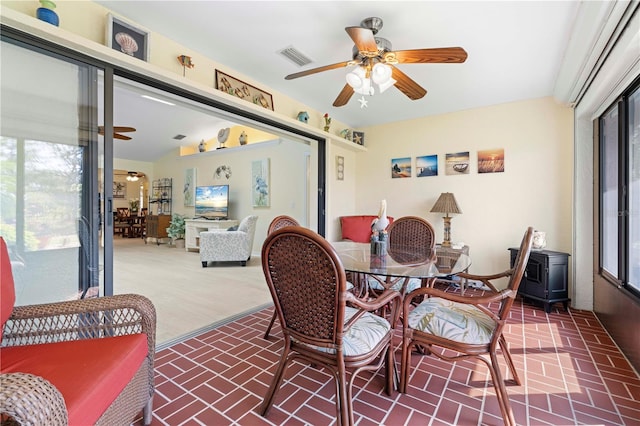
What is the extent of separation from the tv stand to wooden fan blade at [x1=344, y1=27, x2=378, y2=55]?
546 cm

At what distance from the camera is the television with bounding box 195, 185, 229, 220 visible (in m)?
6.91

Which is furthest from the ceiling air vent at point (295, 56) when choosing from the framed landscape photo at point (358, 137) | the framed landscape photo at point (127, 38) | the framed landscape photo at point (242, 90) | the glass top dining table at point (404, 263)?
the framed landscape photo at point (358, 137)

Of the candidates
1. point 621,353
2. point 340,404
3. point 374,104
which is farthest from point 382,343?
point 374,104

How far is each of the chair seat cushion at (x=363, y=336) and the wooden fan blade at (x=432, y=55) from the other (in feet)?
5.65

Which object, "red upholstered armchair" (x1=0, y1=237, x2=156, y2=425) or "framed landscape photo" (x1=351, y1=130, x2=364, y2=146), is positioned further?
"framed landscape photo" (x1=351, y1=130, x2=364, y2=146)

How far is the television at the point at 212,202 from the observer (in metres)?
6.91

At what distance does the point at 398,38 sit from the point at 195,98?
176cm

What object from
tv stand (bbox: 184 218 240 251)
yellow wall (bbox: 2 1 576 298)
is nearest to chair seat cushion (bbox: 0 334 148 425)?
yellow wall (bbox: 2 1 576 298)

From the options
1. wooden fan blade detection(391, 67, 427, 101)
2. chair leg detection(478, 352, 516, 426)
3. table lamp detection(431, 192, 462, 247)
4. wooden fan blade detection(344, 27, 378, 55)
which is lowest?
chair leg detection(478, 352, 516, 426)

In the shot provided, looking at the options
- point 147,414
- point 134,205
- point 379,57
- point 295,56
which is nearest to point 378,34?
point 379,57

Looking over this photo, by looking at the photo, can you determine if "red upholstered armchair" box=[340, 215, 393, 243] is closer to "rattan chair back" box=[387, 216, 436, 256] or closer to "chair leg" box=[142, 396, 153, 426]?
"rattan chair back" box=[387, 216, 436, 256]

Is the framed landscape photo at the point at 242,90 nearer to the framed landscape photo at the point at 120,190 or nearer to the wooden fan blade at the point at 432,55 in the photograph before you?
the wooden fan blade at the point at 432,55

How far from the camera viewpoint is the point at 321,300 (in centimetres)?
127

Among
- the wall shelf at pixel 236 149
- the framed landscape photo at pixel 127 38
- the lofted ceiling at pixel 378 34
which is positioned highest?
the wall shelf at pixel 236 149
